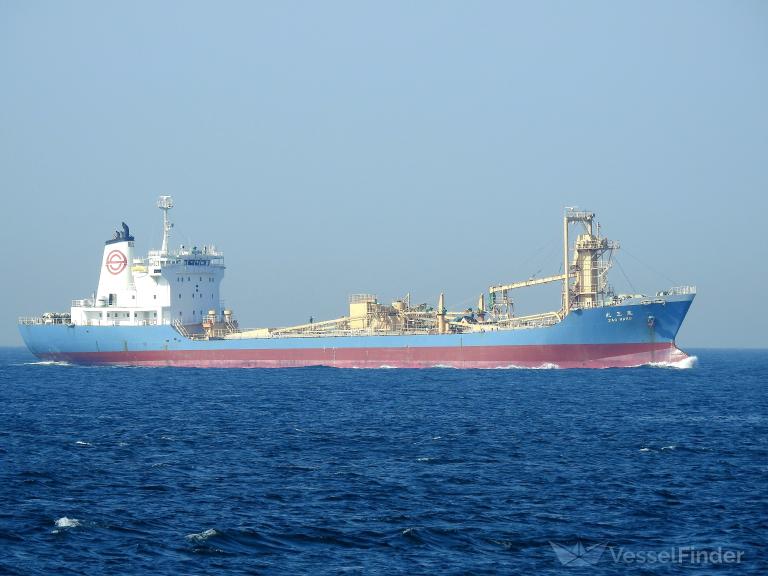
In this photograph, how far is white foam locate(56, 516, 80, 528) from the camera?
59.5 feet

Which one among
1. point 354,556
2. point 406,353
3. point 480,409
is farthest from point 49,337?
point 354,556

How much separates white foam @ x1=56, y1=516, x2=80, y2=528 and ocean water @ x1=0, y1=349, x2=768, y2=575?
136 millimetres

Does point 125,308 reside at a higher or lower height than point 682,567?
higher

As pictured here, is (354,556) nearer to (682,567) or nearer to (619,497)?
(682,567)

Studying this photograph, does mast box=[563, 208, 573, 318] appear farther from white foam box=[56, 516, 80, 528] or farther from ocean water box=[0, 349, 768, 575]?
white foam box=[56, 516, 80, 528]

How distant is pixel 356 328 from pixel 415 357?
17.8ft

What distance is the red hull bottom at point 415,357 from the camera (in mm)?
53344

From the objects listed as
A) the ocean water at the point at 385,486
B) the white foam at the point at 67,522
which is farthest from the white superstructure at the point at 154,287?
the white foam at the point at 67,522

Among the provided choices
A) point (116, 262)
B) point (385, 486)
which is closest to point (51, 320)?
point (116, 262)

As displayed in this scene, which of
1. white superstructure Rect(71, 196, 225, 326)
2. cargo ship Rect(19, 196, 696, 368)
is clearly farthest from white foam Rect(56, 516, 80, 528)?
white superstructure Rect(71, 196, 225, 326)

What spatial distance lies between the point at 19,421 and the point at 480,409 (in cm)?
1655

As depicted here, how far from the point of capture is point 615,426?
32.3 m

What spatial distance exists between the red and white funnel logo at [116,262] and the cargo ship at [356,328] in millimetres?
69

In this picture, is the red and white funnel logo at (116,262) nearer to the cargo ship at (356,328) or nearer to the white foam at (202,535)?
the cargo ship at (356,328)
